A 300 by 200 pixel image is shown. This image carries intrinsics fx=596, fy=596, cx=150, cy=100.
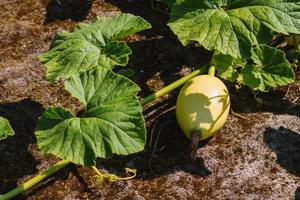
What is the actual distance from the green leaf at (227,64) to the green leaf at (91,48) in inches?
20.5

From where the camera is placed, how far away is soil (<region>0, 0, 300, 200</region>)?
138 inches

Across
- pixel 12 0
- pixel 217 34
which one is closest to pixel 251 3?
pixel 217 34

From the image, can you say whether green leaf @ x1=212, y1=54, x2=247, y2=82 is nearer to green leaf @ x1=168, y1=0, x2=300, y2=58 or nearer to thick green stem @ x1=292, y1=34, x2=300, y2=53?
green leaf @ x1=168, y1=0, x2=300, y2=58

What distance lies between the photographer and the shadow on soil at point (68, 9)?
Answer: 455 cm

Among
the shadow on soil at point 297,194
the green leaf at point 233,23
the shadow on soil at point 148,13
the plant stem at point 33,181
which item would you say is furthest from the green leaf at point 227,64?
the plant stem at point 33,181

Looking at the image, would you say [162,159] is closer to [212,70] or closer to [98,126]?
[98,126]

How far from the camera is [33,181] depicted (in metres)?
3.41

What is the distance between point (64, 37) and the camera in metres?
3.86

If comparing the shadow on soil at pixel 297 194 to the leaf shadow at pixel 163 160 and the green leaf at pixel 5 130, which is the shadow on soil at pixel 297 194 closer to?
the leaf shadow at pixel 163 160

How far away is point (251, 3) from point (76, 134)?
4.55 ft

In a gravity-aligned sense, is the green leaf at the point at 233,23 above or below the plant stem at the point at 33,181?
above

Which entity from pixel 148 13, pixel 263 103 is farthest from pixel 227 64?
pixel 148 13

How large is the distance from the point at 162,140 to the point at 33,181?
0.84 m

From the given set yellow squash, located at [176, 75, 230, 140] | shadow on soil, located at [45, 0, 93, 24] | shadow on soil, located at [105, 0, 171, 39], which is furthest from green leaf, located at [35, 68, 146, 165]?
shadow on soil, located at [45, 0, 93, 24]
